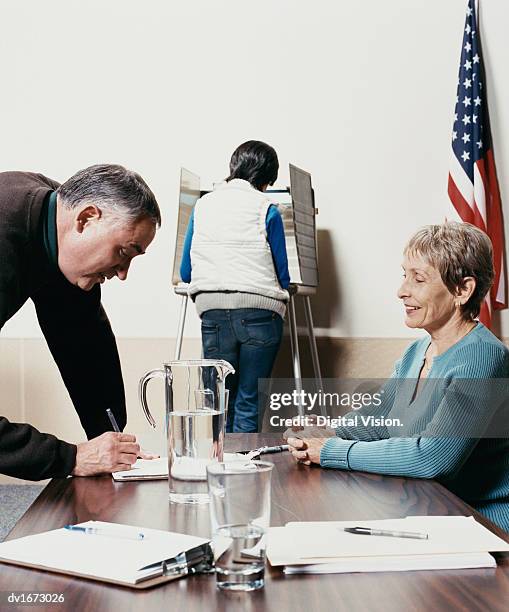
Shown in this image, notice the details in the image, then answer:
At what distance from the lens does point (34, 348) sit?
4438mm

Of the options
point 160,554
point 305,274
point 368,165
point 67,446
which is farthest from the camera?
point 368,165

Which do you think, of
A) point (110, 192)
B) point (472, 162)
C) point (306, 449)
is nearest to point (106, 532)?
point (306, 449)

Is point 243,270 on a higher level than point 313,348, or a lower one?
higher

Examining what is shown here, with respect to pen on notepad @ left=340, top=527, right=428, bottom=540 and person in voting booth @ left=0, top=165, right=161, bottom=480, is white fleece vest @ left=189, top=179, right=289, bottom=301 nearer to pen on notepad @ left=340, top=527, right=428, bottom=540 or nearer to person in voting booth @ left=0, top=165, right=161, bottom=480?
person in voting booth @ left=0, top=165, right=161, bottom=480

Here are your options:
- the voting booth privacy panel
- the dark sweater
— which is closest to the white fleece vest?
the voting booth privacy panel

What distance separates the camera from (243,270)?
11.4 ft

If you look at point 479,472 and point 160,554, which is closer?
point 160,554

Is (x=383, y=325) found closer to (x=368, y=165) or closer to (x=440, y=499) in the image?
(x=368, y=165)

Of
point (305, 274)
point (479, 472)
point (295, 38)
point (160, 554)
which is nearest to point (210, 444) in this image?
point (160, 554)

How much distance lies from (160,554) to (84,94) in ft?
12.8

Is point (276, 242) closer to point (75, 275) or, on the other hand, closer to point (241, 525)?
point (75, 275)

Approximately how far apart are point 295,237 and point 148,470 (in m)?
2.64

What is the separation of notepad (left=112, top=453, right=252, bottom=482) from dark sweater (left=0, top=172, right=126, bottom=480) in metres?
0.09

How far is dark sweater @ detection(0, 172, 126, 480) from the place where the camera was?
136cm
